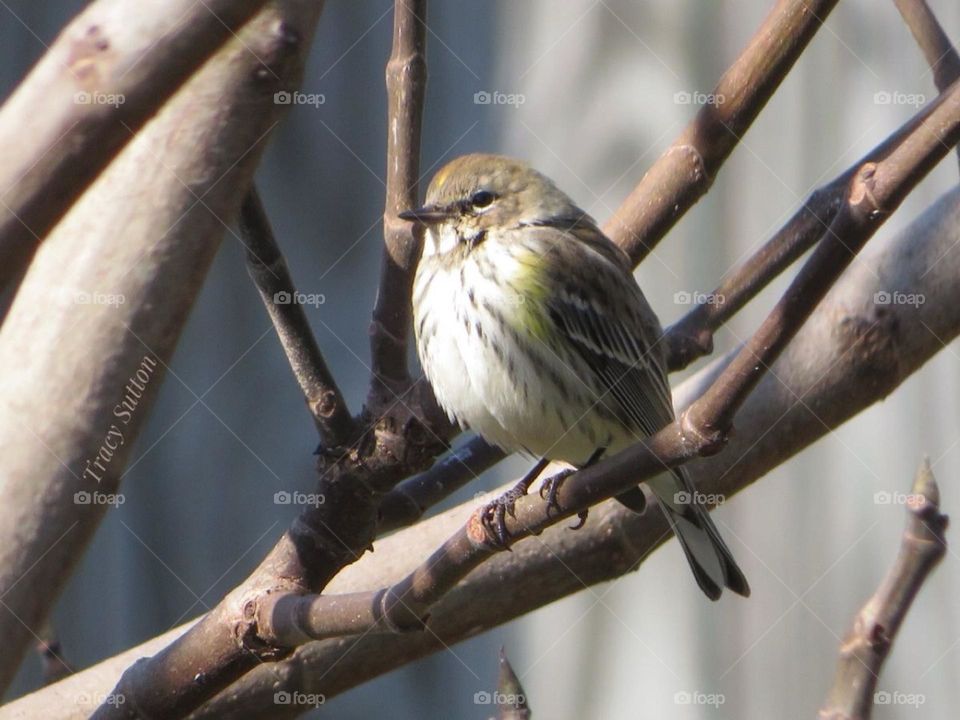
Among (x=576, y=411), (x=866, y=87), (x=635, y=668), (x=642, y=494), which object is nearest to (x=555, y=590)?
(x=642, y=494)

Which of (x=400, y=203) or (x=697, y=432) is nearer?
(x=697, y=432)

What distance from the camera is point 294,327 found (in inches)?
88.8

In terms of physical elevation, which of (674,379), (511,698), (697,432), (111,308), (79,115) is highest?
(674,379)

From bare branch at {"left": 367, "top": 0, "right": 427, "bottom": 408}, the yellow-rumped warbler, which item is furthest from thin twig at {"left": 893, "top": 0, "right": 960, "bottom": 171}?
bare branch at {"left": 367, "top": 0, "right": 427, "bottom": 408}

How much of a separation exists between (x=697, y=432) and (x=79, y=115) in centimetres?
91

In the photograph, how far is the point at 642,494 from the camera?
8.48 feet

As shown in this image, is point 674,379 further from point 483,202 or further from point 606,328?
point 483,202

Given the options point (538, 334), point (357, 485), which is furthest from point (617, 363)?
point (357, 485)

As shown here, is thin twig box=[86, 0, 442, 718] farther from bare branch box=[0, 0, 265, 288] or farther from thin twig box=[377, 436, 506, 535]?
bare branch box=[0, 0, 265, 288]

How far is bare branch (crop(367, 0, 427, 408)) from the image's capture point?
228cm

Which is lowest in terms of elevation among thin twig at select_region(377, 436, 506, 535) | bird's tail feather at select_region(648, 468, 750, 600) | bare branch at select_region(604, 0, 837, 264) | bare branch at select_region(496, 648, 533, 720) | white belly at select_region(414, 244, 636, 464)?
bare branch at select_region(496, 648, 533, 720)

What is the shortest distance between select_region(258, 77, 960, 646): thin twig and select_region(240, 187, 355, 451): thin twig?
1.14 ft

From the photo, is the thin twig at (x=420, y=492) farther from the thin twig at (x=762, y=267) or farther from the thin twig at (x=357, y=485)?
the thin twig at (x=762, y=267)

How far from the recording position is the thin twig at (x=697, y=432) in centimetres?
132
